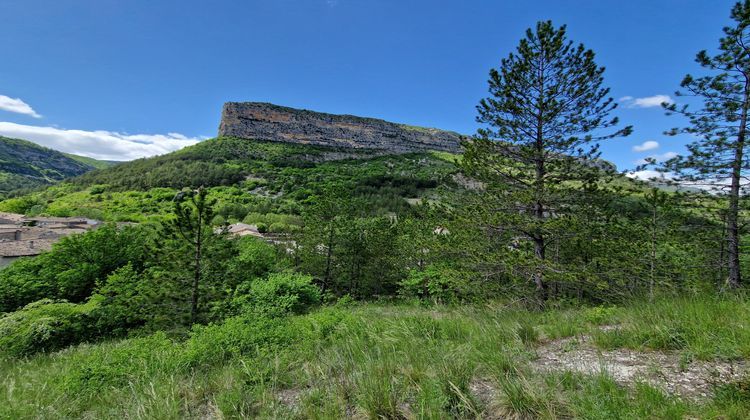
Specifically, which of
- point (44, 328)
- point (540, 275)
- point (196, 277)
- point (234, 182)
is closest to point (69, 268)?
point (44, 328)

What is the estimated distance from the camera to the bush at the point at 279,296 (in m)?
11.7

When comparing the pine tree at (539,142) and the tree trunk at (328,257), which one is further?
the tree trunk at (328,257)

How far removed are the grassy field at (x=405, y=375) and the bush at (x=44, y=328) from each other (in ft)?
28.0

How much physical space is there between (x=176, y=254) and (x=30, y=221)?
52.6 metres

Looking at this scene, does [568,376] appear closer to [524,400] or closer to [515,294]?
[524,400]

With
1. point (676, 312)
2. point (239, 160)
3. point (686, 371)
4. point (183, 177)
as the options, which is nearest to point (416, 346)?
point (686, 371)

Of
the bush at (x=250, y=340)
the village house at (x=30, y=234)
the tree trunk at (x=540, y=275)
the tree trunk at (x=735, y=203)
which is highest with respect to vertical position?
the tree trunk at (x=735, y=203)

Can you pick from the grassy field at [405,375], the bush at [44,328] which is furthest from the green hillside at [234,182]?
the grassy field at [405,375]

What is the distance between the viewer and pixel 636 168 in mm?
9188

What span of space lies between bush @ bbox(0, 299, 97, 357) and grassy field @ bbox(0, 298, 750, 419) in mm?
8537

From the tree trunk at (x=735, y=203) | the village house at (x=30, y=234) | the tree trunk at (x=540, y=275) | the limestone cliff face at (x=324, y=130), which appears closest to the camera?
the tree trunk at (x=735, y=203)

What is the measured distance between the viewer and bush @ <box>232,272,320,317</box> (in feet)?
38.2

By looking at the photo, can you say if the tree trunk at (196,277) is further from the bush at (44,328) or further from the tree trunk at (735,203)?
the tree trunk at (735,203)

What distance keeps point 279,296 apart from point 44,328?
802 cm
